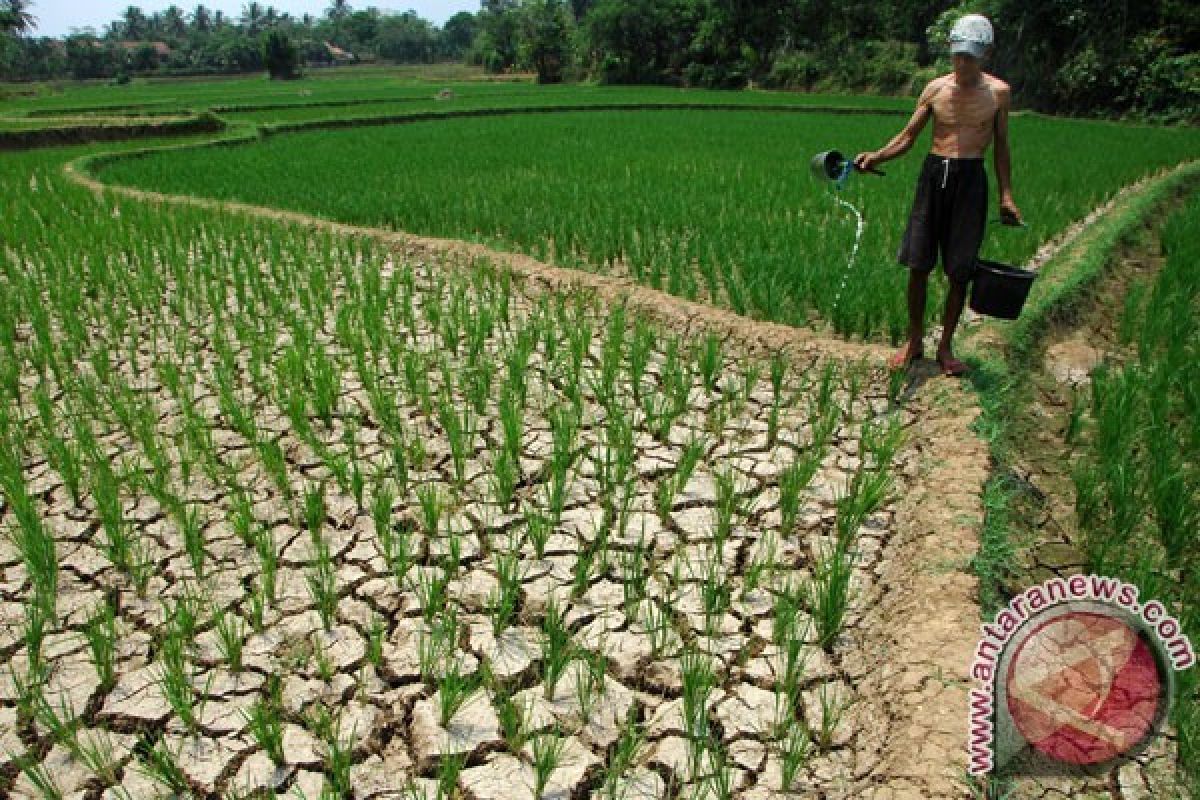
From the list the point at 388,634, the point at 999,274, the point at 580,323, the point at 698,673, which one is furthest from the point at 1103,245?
the point at 388,634

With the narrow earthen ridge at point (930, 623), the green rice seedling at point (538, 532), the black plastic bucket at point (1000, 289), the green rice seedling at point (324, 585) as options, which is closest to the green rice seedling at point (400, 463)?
the green rice seedling at point (324, 585)

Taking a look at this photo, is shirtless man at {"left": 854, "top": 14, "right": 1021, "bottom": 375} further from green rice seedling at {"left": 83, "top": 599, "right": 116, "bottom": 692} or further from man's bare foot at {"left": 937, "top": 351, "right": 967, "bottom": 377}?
green rice seedling at {"left": 83, "top": 599, "right": 116, "bottom": 692}

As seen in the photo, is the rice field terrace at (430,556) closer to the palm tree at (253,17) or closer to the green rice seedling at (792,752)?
the green rice seedling at (792,752)

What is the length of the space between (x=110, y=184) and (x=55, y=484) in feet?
27.6

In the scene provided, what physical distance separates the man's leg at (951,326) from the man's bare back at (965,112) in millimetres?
562

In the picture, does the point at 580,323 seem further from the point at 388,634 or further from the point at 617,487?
the point at 388,634

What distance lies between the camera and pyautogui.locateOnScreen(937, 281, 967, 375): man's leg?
3444 millimetres

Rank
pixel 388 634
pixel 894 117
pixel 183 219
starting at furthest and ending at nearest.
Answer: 1. pixel 894 117
2. pixel 183 219
3. pixel 388 634

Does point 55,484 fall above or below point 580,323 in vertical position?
below

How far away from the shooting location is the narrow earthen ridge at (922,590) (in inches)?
69.1

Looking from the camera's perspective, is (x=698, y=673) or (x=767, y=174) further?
(x=767, y=174)

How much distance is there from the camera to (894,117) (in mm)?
17578

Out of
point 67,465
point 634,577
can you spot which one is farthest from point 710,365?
point 67,465

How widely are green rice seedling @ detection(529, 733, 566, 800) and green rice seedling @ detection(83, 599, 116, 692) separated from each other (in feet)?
3.68
